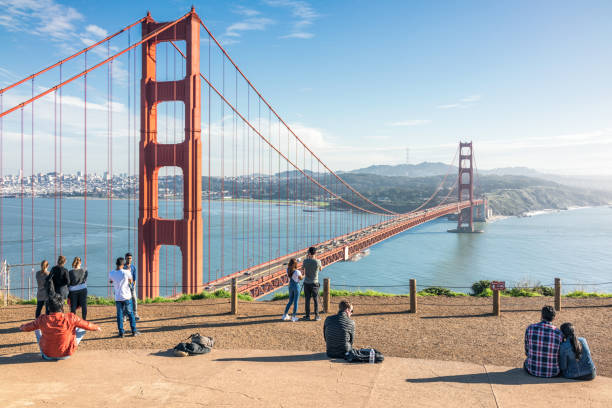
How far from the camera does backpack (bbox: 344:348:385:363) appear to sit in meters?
5.56

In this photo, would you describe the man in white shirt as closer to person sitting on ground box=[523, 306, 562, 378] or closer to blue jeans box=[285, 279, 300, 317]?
blue jeans box=[285, 279, 300, 317]

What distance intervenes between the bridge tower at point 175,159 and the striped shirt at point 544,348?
40.4ft

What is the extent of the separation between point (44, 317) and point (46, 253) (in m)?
52.1

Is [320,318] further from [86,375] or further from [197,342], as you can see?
[86,375]

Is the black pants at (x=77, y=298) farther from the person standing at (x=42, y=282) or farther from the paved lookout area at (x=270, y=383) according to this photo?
the paved lookout area at (x=270, y=383)

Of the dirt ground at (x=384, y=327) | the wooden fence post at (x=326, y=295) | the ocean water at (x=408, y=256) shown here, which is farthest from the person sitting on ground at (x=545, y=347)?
the ocean water at (x=408, y=256)

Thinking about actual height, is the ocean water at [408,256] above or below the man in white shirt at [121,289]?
below

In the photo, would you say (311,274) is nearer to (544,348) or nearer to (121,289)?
(121,289)

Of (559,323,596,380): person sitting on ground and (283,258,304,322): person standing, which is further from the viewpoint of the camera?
(283,258,304,322): person standing

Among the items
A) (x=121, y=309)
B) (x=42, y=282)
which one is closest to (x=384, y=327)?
(x=121, y=309)

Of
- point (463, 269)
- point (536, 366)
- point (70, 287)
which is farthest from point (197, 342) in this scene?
point (463, 269)

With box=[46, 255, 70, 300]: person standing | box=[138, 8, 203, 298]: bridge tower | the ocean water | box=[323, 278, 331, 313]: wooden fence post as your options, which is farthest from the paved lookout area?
the ocean water

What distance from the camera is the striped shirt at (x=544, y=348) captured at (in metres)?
4.90

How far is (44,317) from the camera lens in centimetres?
541
